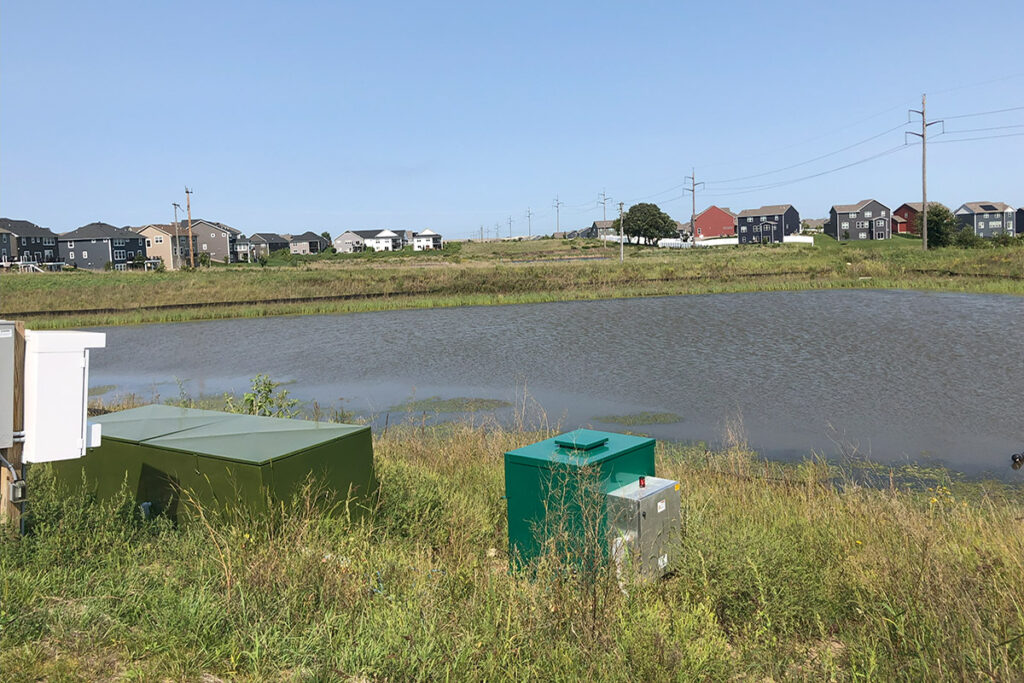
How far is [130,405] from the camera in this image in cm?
1468

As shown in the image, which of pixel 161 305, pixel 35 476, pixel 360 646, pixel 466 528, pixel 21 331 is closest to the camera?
pixel 360 646

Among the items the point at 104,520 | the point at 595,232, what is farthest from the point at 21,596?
the point at 595,232

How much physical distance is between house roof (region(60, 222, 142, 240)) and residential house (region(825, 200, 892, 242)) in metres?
88.5

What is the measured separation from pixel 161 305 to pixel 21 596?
42.3 m

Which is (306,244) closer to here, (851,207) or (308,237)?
(308,237)

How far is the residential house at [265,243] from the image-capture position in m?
118

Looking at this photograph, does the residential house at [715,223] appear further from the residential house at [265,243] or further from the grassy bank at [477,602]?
the grassy bank at [477,602]

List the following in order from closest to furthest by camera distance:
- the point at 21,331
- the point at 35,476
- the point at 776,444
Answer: the point at 21,331
the point at 35,476
the point at 776,444

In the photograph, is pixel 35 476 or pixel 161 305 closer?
pixel 35 476

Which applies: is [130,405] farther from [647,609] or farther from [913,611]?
[913,611]

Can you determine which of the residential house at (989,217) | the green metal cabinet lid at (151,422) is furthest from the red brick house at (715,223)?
the green metal cabinet lid at (151,422)

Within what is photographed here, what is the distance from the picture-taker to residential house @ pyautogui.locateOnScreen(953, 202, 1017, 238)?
120062 millimetres

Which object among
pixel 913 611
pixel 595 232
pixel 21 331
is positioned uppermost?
pixel 595 232

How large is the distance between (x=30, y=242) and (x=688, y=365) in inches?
3773
